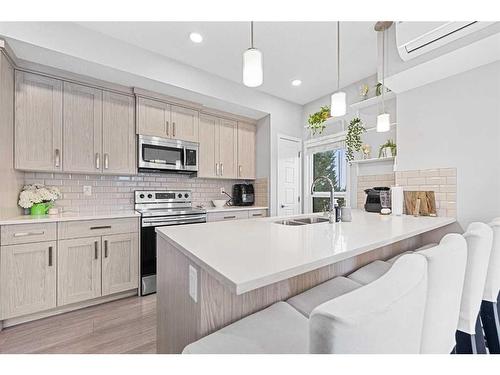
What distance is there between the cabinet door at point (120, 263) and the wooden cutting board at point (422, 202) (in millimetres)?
2818

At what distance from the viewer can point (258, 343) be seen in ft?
2.59

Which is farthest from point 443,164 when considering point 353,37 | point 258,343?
point 258,343

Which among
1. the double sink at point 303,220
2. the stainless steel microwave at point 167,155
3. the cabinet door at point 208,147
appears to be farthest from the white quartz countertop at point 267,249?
the cabinet door at point 208,147

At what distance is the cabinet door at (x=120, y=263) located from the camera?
8.01 feet

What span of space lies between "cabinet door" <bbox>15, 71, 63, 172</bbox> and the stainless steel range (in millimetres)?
970

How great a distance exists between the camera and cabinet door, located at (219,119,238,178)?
12.4 ft

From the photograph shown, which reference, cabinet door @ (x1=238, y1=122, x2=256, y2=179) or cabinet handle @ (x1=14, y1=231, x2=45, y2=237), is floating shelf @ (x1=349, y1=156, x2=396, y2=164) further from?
cabinet handle @ (x1=14, y1=231, x2=45, y2=237)

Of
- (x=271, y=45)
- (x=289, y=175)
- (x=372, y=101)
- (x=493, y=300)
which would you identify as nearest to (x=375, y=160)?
(x=372, y=101)

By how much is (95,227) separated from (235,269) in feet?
7.28

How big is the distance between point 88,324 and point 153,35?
274 cm

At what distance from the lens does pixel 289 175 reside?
13.9 ft

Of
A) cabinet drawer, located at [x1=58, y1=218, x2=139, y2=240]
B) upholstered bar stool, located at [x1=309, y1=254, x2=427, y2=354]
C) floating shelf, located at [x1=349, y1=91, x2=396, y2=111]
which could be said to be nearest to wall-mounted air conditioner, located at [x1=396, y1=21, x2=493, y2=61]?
floating shelf, located at [x1=349, y1=91, x2=396, y2=111]

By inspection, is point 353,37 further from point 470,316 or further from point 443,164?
point 470,316
